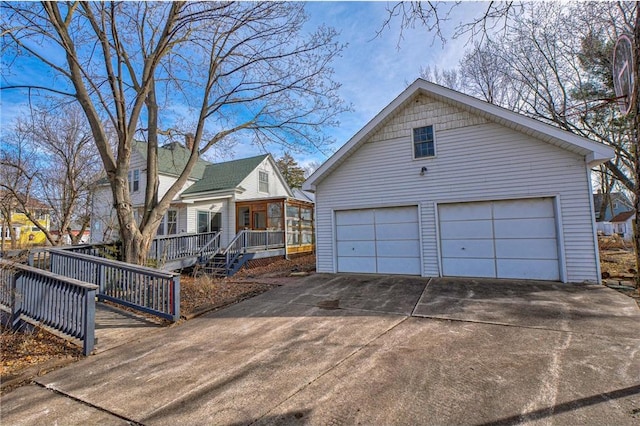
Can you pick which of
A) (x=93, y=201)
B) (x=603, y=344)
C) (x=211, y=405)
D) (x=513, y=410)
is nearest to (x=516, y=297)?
(x=603, y=344)

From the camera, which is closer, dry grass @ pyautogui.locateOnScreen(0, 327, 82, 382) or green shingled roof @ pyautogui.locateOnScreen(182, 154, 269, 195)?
dry grass @ pyautogui.locateOnScreen(0, 327, 82, 382)

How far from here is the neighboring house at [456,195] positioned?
301 inches

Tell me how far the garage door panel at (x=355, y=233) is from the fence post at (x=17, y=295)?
8121 mm

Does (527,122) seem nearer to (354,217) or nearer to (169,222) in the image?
(354,217)

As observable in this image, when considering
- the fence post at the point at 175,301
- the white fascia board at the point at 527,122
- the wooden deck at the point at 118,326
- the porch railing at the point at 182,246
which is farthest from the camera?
the porch railing at the point at 182,246

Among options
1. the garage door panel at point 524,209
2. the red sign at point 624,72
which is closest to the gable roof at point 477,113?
the red sign at point 624,72

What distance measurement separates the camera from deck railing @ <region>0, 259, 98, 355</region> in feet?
14.7

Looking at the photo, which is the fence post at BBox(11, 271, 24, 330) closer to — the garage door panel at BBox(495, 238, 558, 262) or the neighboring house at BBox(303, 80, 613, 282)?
the neighboring house at BBox(303, 80, 613, 282)

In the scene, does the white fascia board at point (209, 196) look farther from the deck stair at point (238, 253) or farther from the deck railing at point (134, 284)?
the deck railing at point (134, 284)

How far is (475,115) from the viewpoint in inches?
346

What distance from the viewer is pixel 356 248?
10.3 meters

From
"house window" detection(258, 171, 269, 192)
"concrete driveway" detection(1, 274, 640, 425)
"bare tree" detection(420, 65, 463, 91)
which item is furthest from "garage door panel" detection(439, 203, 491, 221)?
"bare tree" detection(420, 65, 463, 91)

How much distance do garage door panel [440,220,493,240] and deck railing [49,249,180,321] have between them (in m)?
7.43

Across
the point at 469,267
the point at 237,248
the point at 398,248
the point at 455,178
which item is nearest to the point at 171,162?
the point at 237,248
